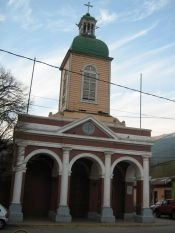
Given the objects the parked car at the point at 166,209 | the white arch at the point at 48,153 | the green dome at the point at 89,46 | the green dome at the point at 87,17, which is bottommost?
the parked car at the point at 166,209

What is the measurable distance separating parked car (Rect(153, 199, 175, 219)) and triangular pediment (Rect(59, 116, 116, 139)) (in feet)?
36.1

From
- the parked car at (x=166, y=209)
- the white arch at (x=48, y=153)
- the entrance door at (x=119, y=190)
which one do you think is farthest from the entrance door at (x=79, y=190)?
the parked car at (x=166, y=209)

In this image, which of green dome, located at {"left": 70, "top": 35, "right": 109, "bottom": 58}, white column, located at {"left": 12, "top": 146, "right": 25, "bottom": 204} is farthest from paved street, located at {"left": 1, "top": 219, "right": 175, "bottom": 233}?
green dome, located at {"left": 70, "top": 35, "right": 109, "bottom": 58}

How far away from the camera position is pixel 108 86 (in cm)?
3450

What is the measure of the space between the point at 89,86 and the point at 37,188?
993 cm

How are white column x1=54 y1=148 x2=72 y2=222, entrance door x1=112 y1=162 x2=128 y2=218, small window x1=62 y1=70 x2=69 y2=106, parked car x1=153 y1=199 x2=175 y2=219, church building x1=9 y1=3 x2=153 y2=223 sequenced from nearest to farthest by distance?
white column x1=54 y1=148 x2=72 y2=222
church building x1=9 y1=3 x2=153 y2=223
entrance door x1=112 y1=162 x2=128 y2=218
small window x1=62 y1=70 x2=69 y2=106
parked car x1=153 y1=199 x2=175 y2=219

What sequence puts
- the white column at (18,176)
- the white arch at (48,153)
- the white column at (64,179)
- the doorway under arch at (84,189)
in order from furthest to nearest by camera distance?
the doorway under arch at (84,189)
the white arch at (48,153)
the white column at (64,179)
the white column at (18,176)

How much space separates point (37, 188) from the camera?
30953 mm

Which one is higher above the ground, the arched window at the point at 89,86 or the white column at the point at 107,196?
the arched window at the point at 89,86

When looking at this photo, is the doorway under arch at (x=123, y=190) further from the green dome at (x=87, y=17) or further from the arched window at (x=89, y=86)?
the green dome at (x=87, y=17)

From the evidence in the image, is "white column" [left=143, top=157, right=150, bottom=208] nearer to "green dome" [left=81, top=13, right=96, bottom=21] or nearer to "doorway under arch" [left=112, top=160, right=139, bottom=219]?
"doorway under arch" [left=112, top=160, right=139, bottom=219]

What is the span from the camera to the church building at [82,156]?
1099 inches

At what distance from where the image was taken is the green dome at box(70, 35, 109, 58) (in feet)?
112

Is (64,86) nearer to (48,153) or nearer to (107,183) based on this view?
(48,153)
